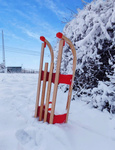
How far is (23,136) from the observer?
127 cm

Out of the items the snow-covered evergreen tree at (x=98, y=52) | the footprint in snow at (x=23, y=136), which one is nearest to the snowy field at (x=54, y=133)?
the footprint in snow at (x=23, y=136)

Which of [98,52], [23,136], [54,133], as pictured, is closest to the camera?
[23,136]

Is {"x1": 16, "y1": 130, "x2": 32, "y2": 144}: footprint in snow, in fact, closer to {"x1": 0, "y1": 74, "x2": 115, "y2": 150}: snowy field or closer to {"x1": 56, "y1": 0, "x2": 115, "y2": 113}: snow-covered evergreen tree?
{"x1": 0, "y1": 74, "x2": 115, "y2": 150}: snowy field

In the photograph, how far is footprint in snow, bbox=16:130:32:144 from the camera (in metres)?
1.21

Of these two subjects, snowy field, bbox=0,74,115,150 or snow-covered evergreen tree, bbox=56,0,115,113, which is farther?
snow-covered evergreen tree, bbox=56,0,115,113

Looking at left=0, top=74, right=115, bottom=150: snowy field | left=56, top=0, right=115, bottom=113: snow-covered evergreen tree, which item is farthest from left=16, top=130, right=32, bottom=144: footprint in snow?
left=56, top=0, right=115, bottom=113: snow-covered evergreen tree

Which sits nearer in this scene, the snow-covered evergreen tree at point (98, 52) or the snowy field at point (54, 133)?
the snowy field at point (54, 133)

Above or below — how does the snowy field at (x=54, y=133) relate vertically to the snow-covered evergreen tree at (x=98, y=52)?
below

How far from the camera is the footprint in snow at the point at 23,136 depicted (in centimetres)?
121

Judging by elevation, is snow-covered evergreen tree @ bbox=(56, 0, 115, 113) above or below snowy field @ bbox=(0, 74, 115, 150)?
above

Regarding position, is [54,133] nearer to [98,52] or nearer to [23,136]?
[23,136]

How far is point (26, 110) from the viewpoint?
6.68 ft

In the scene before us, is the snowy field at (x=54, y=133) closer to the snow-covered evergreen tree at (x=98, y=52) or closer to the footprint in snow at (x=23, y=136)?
the footprint in snow at (x=23, y=136)

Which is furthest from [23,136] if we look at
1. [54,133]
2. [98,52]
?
[98,52]
